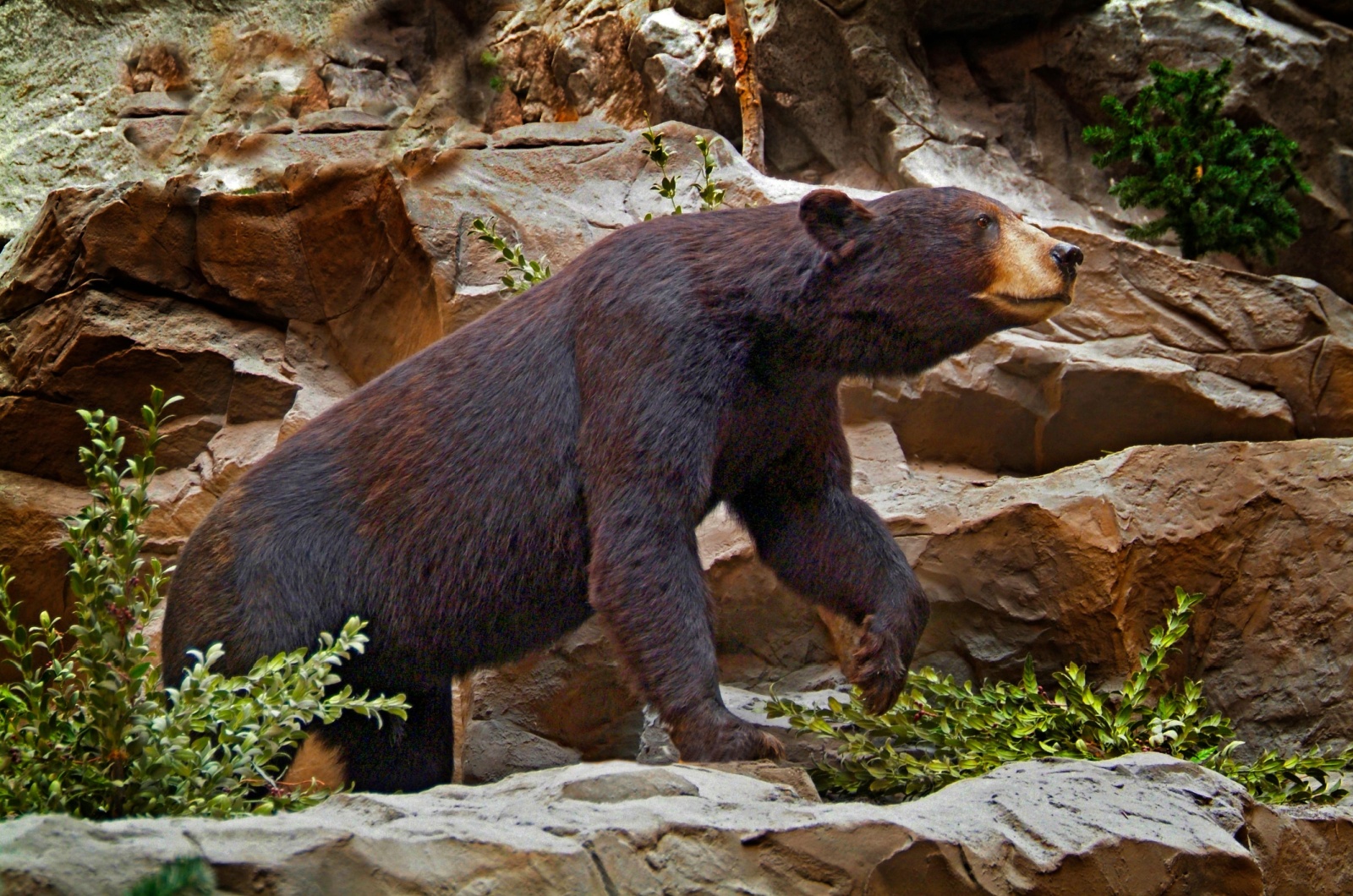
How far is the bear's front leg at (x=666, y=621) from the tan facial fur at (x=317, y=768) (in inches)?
35.7

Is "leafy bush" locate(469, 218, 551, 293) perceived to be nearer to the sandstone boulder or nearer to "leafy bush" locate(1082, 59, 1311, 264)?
the sandstone boulder

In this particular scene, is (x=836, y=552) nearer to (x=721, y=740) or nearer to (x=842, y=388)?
(x=721, y=740)

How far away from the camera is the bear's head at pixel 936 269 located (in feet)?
11.9

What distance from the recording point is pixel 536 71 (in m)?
10.4

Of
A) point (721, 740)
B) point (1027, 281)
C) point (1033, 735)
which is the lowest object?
point (1033, 735)

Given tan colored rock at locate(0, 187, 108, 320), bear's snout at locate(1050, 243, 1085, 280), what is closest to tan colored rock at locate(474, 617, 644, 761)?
bear's snout at locate(1050, 243, 1085, 280)

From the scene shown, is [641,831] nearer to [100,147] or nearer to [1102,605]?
[1102,605]

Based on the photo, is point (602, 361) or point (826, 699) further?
point (826, 699)

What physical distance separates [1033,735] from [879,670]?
0.58m

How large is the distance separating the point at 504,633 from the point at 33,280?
3913 mm

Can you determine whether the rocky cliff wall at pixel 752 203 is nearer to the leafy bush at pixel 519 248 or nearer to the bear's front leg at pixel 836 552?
the leafy bush at pixel 519 248

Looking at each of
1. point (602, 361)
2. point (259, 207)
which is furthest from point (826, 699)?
point (259, 207)

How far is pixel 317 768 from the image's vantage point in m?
4.39

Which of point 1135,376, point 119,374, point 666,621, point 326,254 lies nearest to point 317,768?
point 666,621
